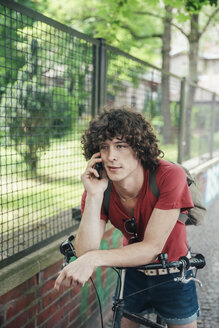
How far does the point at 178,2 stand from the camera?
5.85m

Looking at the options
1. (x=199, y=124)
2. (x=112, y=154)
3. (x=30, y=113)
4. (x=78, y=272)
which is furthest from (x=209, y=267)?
(x=199, y=124)

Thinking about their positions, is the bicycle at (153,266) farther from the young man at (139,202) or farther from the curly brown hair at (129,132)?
the curly brown hair at (129,132)

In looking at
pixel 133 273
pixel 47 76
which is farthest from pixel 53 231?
pixel 47 76

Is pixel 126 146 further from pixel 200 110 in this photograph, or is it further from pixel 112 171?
pixel 200 110

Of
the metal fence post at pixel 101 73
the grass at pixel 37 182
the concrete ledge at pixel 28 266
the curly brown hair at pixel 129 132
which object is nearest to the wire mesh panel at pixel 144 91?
the metal fence post at pixel 101 73

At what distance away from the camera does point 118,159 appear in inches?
81.3

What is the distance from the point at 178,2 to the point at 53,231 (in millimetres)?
4348

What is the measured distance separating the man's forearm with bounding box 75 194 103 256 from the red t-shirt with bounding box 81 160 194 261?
0.12 m

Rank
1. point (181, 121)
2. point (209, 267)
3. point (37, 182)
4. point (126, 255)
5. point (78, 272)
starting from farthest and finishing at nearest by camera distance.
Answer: point (181, 121), point (209, 267), point (37, 182), point (126, 255), point (78, 272)

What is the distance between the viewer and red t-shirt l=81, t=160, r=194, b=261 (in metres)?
1.97

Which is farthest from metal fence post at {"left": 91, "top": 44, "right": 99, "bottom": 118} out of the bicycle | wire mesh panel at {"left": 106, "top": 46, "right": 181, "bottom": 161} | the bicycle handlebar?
the bicycle handlebar

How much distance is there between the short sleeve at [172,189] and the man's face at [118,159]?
164 mm

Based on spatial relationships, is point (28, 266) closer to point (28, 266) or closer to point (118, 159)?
point (28, 266)

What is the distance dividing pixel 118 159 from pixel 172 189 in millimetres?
332
